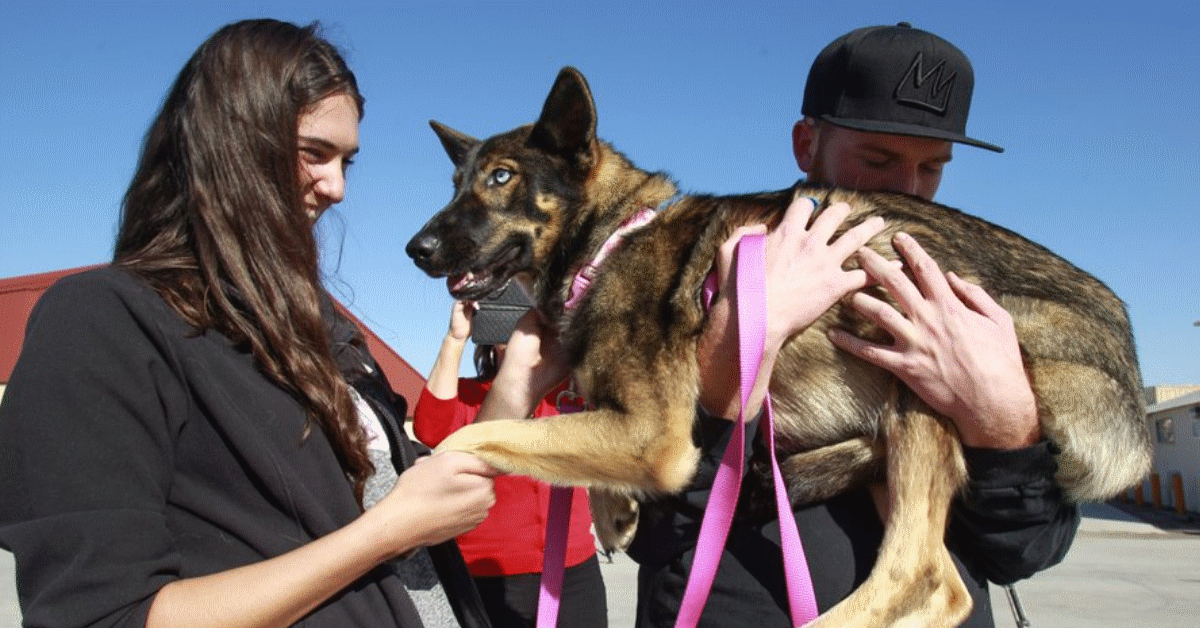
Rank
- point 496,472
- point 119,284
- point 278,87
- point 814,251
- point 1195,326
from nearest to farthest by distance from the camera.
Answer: point 119,284, point 278,87, point 496,472, point 814,251, point 1195,326

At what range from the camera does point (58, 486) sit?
171cm

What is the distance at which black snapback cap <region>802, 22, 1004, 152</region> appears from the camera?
2912mm

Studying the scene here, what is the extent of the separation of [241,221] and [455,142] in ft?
6.96

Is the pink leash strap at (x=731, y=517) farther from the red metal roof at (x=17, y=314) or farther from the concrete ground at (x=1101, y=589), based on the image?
the red metal roof at (x=17, y=314)

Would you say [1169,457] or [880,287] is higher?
[880,287]

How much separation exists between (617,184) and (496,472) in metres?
1.62

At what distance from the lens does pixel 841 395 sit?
9.36 feet

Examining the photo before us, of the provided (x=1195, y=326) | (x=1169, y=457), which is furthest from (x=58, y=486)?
(x=1169, y=457)

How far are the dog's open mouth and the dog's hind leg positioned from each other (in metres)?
1.58

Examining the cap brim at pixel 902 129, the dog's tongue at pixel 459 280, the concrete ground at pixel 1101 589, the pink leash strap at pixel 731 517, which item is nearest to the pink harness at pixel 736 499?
the pink leash strap at pixel 731 517

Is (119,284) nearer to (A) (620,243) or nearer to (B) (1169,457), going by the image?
(A) (620,243)

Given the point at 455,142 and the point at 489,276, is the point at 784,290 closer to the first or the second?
the point at 489,276

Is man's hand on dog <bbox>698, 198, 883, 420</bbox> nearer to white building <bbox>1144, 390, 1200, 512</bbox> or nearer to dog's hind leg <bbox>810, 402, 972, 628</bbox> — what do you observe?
dog's hind leg <bbox>810, 402, 972, 628</bbox>

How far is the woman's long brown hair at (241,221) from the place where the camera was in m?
2.08
